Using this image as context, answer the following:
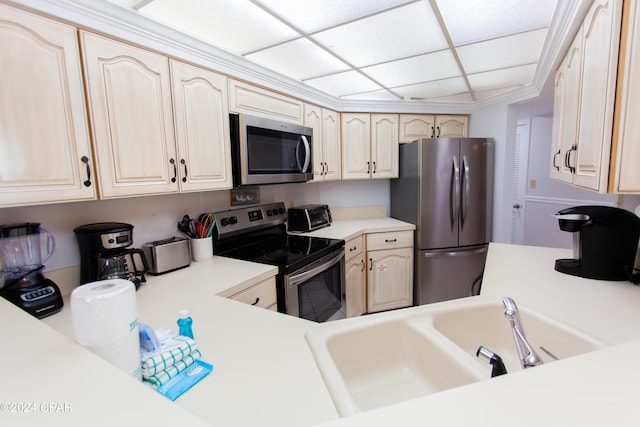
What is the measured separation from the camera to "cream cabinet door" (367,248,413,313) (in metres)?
2.86

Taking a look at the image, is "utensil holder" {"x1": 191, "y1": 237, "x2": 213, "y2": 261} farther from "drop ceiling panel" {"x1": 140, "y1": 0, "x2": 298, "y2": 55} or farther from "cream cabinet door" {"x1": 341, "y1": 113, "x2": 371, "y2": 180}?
"cream cabinet door" {"x1": 341, "y1": 113, "x2": 371, "y2": 180}

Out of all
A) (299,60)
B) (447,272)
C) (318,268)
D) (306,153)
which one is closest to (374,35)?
(299,60)

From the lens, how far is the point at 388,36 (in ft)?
5.40

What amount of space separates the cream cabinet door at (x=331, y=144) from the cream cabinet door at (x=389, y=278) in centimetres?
83

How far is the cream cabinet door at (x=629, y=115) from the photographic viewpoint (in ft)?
2.64

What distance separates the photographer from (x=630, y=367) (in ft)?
1.51

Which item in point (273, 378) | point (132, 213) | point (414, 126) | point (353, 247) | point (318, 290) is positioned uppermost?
point (414, 126)

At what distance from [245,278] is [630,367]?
1.33m

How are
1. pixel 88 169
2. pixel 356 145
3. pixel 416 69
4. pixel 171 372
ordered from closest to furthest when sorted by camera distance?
pixel 171 372 → pixel 88 169 → pixel 416 69 → pixel 356 145

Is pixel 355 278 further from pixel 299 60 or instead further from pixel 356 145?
Answer: pixel 299 60

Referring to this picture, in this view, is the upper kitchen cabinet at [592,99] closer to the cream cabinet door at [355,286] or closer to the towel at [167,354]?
the towel at [167,354]

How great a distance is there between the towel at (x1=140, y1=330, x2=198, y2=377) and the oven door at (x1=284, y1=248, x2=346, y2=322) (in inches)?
35.7

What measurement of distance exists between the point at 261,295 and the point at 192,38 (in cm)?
137

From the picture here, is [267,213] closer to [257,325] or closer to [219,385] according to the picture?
[257,325]
